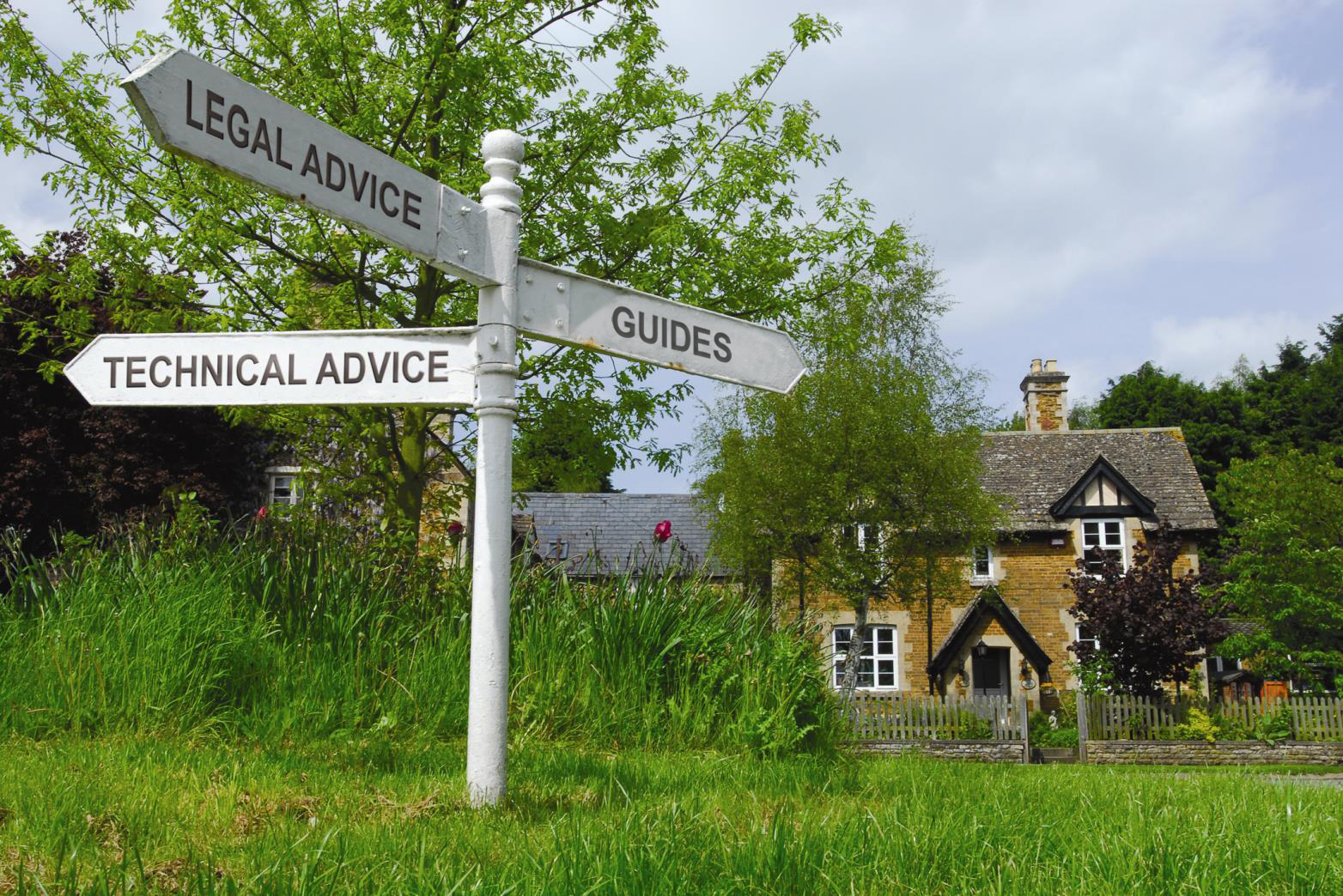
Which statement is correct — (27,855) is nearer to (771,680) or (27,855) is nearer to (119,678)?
(119,678)

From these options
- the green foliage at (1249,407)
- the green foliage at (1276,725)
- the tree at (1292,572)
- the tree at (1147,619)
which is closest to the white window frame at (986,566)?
the tree at (1147,619)

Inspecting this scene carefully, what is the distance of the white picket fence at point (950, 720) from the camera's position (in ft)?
76.1

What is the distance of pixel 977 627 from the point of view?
2916cm

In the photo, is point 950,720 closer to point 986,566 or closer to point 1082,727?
point 1082,727

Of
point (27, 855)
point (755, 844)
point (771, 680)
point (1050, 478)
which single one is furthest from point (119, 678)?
point (1050, 478)

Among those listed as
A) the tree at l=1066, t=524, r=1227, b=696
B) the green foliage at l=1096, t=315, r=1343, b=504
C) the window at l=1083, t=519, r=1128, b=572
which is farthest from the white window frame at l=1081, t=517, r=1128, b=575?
the green foliage at l=1096, t=315, r=1343, b=504

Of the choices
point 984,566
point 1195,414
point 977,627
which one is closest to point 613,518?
point 984,566

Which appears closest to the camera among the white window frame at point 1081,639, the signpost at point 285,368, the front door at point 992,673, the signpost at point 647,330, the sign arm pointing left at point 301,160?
the sign arm pointing left at point 301,160

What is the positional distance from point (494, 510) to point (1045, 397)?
122 ft

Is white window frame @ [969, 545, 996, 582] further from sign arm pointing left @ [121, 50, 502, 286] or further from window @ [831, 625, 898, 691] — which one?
sign arm pointing left @ [121, 50, 502, 286]

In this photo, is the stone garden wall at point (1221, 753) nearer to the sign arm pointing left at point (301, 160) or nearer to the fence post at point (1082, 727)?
the fence post at point (1082, 727)

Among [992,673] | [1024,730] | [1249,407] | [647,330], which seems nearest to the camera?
[647,330]

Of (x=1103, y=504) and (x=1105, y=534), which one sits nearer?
(x=1103, y=504)

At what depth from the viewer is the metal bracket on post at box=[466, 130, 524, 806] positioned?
3.80 m
